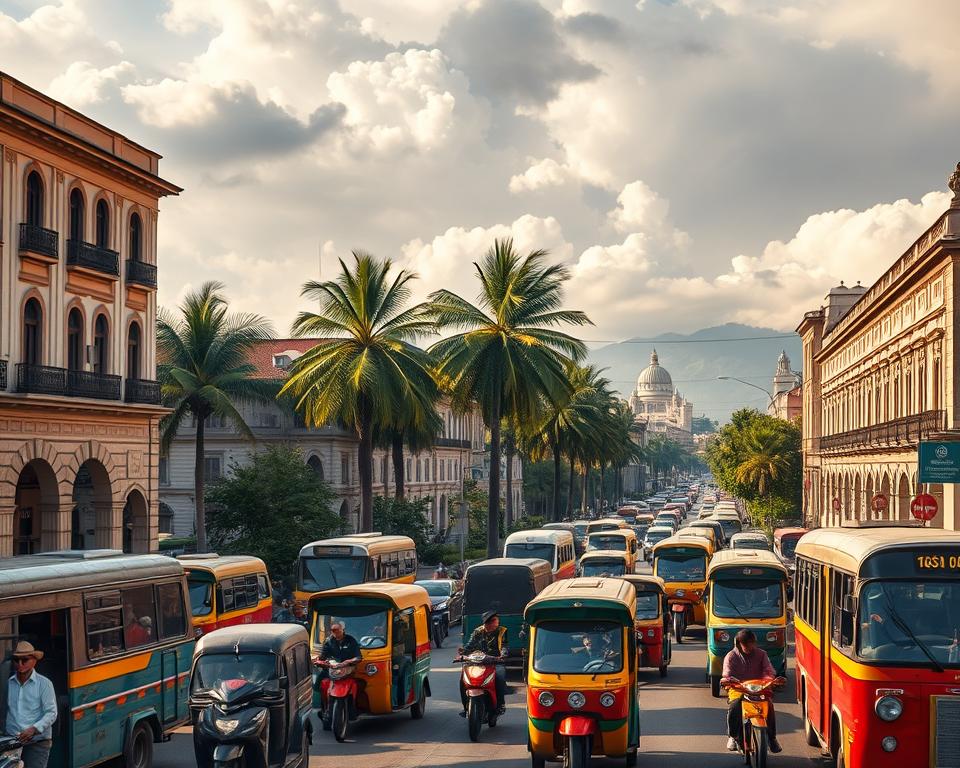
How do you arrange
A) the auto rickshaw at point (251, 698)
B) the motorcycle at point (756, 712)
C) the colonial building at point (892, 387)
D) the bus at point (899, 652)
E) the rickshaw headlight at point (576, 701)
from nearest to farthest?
the bus at point (899, 652)
the auto rickshaw at point (251, 698)
the rickshaw headlight at point (576, 701)
the motorcycle at point (756, 712)
the colonial building at point (892, 387)

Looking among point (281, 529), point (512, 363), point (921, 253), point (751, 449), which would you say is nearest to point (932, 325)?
point (921, 253)

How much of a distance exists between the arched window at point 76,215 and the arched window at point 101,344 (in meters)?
2.62

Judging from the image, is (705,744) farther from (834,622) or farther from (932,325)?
(932,325)

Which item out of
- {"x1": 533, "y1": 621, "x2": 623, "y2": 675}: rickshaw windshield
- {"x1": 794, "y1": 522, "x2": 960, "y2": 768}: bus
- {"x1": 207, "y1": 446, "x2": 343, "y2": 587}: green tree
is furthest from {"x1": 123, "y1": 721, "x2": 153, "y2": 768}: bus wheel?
{"x1": 207, "y1": 446, "x2": 343, "y2": 587}: green tree

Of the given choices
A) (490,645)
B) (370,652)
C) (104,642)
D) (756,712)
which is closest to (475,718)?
(490,645)

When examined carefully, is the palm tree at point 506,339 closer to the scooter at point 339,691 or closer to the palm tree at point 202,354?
the palm tree at point 202,354

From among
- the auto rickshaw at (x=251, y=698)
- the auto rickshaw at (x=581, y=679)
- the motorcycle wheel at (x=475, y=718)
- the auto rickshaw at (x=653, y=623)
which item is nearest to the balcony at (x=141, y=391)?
the auto rickshaw at (x=653, y=623)

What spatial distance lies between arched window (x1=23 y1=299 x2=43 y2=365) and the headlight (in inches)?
1082

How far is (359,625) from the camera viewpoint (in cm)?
1975

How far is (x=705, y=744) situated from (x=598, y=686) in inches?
138

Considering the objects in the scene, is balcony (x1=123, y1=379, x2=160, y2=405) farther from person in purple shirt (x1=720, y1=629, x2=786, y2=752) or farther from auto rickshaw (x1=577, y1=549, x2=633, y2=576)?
person in purple shirt (x1=720, y1=629, x2=786, y2=752)

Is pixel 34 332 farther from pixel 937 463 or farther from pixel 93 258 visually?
pixel 937 463

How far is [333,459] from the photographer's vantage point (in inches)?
2808

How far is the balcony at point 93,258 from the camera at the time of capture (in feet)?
117
